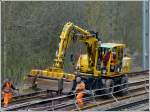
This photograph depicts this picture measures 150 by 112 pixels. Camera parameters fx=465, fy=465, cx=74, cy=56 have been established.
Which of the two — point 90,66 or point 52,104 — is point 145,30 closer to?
point 90,66

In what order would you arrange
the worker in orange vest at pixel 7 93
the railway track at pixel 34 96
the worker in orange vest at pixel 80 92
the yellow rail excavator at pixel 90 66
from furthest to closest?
the railway track at pixel 34 96
the yellow rail excavator at pixel 90 66
the worker in orange vest at pixel 7 93
the worker in orange vest at pixel 80 92

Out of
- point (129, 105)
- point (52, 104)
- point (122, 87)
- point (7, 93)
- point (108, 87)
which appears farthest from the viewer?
point (122, 87)

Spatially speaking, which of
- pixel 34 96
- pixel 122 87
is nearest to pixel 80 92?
pixel 34 96

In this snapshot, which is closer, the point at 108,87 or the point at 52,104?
the point at 52,104

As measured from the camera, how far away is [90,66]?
2320 cm

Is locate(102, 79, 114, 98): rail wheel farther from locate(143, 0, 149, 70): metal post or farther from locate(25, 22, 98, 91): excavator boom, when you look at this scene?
locate(143, 0, 149, 70): metal post

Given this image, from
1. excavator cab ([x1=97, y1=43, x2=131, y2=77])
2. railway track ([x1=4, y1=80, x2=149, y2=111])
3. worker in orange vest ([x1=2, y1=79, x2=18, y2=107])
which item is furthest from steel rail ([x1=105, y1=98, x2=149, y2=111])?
worker in orange vest ([x1=2, y1=79, x2=18, y2=107])

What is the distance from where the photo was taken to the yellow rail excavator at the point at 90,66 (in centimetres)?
2134

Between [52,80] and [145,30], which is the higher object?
[145,30]

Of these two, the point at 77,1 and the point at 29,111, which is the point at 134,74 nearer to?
the point at 77,1

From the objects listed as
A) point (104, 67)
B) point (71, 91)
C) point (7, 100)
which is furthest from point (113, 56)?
point (7, 100)

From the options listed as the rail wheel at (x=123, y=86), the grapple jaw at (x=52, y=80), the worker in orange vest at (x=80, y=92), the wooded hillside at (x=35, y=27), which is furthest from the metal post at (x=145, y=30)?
the worker in orange vest at (x=80, y=92)

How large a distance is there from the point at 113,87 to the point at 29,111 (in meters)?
5.76

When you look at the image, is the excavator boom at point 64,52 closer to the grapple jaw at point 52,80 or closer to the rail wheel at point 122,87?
the grapple jaw at point 52,80
